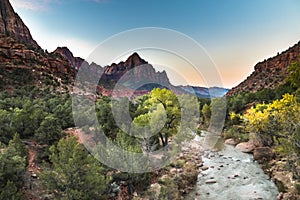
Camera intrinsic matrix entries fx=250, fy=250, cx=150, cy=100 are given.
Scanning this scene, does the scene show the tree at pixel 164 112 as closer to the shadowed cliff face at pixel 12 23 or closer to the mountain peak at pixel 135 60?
the mountain peak at pixel 135 60

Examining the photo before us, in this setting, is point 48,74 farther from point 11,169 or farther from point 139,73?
point 11,169

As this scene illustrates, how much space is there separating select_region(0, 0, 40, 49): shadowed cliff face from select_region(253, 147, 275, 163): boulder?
77869mm

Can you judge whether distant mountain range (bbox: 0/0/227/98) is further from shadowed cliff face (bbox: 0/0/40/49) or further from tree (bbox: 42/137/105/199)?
shadowed cliff face (bbox: 0/0/40/49)

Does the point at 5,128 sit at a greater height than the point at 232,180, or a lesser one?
greater

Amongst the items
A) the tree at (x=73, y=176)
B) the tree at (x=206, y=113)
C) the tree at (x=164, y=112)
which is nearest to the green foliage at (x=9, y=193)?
the tree at (x=73, y=176)

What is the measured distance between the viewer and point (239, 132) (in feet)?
119

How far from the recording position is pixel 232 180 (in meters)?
19.3

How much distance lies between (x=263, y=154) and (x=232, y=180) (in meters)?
6.80

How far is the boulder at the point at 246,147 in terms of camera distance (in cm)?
2841

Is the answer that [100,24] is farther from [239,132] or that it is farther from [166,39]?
[239,132]

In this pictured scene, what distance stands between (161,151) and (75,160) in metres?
10.7

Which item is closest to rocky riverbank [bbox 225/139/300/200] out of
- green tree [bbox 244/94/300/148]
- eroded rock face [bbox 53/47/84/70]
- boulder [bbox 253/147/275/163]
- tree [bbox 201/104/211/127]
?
boulder [bbox 253/147/275/163]

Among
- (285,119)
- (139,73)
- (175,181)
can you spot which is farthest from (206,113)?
(285,119)

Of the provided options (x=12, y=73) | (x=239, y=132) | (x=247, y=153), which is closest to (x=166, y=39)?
(x=247, y=153)
